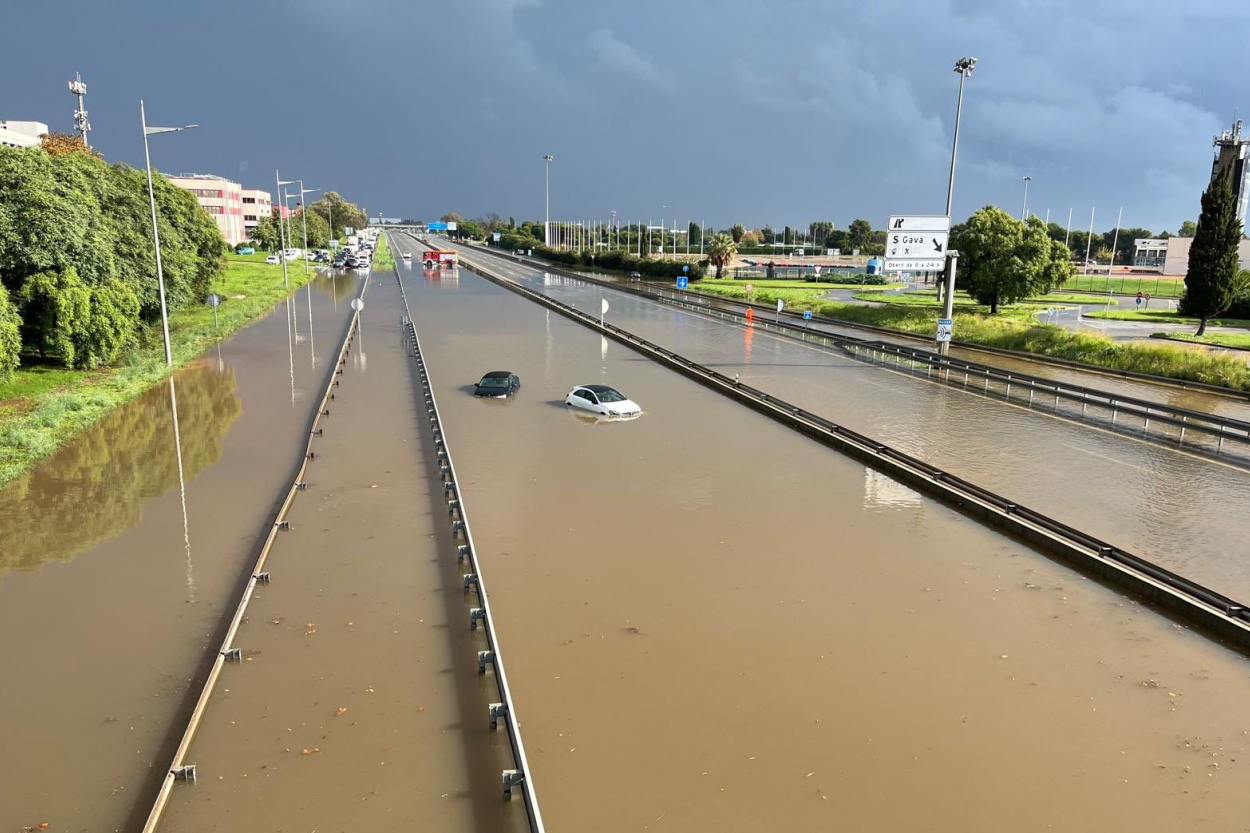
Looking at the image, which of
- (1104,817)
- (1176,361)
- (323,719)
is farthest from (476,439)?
(1176,361)

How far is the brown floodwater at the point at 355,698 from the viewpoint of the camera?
26.2 feet

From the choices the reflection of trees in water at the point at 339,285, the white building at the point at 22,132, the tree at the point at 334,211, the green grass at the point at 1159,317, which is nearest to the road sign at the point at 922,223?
the green grass at the point at 1159,317

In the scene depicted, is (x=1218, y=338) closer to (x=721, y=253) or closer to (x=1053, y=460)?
(x=1053, y=460)

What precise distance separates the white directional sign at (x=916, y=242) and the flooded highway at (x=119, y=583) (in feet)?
82.6

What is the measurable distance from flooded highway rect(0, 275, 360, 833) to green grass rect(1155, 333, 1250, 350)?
141ft

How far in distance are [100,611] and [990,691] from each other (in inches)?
488

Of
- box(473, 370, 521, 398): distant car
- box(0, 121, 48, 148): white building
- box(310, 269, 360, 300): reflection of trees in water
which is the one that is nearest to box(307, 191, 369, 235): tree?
box(0, 121, 48, 148): white building

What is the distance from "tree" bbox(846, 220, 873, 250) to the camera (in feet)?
564

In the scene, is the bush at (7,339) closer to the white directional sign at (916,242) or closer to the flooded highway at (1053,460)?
the flooded highway at (1053,460)

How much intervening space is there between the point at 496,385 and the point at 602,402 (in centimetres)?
466

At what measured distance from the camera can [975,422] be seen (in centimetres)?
2505

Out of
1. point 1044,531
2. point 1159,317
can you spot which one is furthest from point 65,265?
point 1159,317

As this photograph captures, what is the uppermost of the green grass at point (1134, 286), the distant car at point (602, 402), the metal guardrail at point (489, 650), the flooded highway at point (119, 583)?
the green grass at point (1134, 286)

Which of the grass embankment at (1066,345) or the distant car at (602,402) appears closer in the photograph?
the distant car at (602,402)
